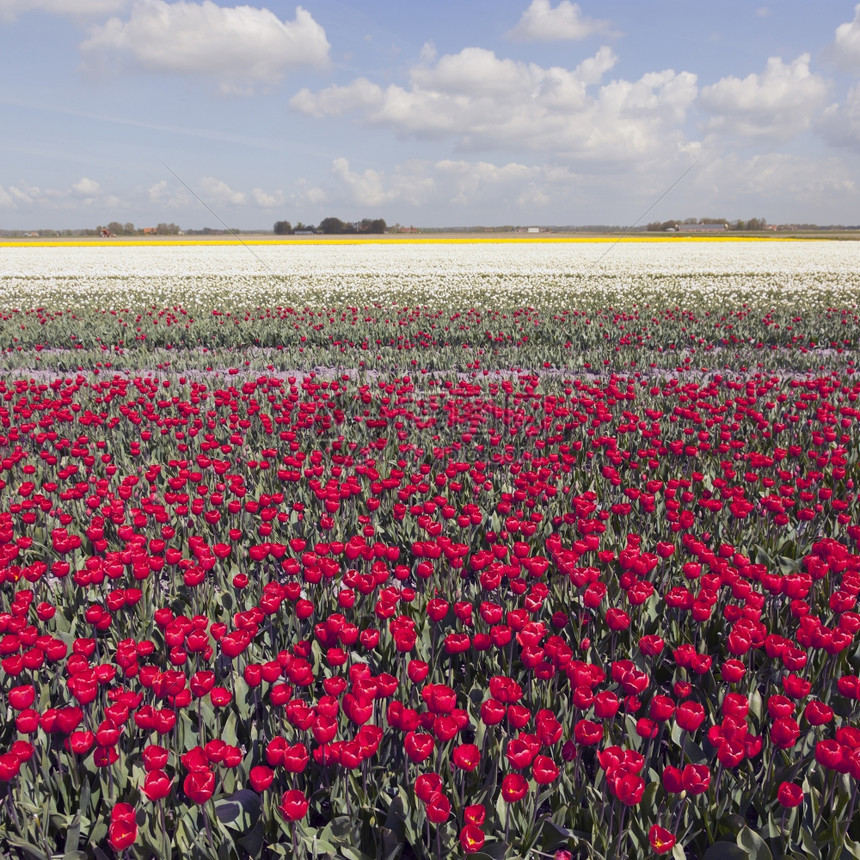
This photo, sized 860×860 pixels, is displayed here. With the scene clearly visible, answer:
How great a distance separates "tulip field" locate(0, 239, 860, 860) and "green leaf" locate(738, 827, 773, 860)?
0.05 ft

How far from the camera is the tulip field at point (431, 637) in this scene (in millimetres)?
2354

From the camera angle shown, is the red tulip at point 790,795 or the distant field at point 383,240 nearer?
the red tulip at point 790,795

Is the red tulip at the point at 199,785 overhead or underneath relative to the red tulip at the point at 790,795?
overhead

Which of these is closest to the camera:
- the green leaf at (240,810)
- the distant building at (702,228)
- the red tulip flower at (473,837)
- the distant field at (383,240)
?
the red tulip flower at (473,837)

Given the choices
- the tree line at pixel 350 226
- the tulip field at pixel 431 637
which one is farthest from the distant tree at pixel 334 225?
the tulip field at pixel 431 637

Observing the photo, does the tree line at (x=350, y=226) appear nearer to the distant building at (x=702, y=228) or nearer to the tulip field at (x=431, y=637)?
the distant building at (x=702, y=228)

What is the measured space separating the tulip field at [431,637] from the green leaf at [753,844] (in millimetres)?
14

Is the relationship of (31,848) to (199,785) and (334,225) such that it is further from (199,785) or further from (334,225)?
(334,225)

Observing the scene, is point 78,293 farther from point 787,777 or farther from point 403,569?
point 787,777

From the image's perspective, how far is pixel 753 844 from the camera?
7.30ft

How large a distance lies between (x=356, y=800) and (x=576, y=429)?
5.54m

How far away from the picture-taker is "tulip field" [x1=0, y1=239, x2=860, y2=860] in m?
2.35

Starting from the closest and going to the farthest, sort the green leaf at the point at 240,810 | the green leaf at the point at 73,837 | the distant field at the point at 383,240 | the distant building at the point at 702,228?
the green leaf at the point at 73,837 → the green leaf at the point at 240,810 → the distant field at the point at 383,240 → the distant building at the point at 702,228

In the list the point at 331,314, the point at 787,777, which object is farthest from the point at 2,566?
the point at 331,314
